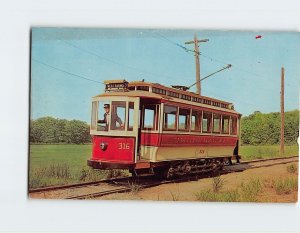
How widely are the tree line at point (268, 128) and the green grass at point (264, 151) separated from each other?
0.07 metres

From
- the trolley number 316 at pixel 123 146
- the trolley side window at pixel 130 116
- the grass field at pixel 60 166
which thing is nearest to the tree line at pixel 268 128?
the trolley side window at pixel 130 116

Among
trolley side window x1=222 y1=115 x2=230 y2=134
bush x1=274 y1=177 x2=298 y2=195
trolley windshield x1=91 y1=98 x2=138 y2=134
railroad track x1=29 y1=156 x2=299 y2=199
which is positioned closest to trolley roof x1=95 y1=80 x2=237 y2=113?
trolley windshield x1=91 y1=98 x2=138 y2=134

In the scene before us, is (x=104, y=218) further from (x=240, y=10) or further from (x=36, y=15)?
(x=240, y=10)

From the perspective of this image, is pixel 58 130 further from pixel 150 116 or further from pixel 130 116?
pixel 150 116

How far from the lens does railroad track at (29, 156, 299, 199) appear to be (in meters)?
6.31

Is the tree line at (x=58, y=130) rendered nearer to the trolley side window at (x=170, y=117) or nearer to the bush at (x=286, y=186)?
the trolley side window at (x=170, y=117)

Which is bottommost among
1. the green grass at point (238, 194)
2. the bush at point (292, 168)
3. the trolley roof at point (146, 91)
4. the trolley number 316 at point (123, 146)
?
the green grass at point (238, 194)

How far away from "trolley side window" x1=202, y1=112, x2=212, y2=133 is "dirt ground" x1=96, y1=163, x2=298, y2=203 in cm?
67

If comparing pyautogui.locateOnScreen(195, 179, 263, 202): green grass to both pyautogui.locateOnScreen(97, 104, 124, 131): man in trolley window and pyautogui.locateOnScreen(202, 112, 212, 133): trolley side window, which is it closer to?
pyautogui.locateOnScreen(202, 112, 212, 133): trolley side window

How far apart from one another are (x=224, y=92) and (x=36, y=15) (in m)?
2.64

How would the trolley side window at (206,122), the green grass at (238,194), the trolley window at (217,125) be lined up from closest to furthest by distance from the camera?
the green grass at (238,194) → the trolley side window at (206,122) → the trolley window at (217,125)

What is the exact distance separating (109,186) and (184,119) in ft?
4.39

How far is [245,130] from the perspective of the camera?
22.1ft

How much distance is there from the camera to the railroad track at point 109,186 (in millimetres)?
6309
